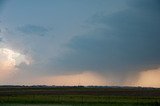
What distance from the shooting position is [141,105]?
5147 cm

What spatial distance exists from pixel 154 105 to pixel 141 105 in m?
3.01

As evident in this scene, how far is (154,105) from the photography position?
1918 inches
